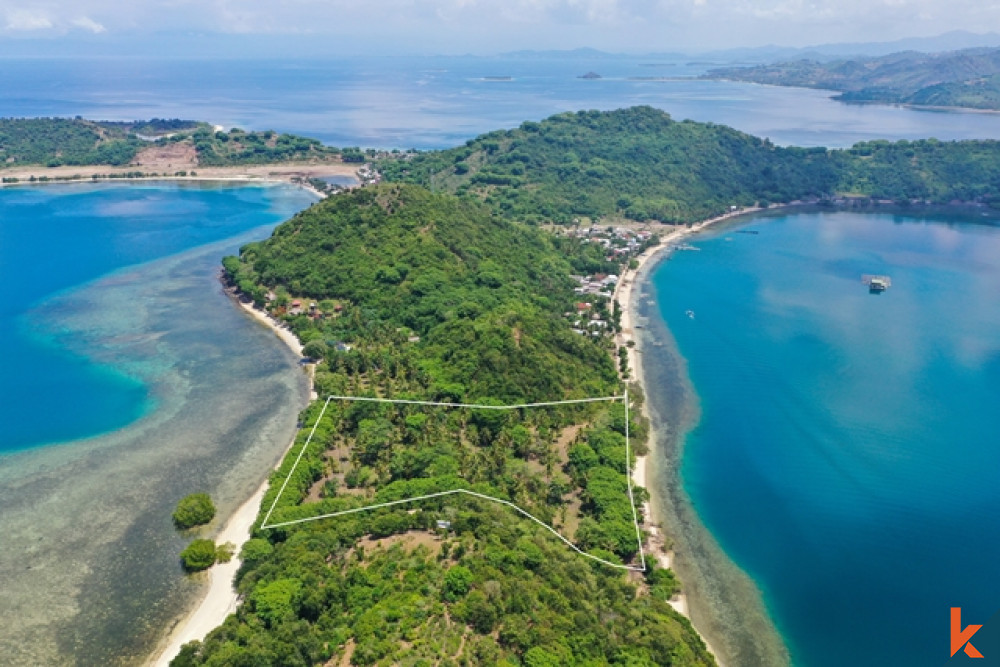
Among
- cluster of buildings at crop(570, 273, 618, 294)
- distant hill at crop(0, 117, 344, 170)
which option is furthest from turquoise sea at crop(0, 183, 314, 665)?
distant hill at crop(0, 117, 344, 170)

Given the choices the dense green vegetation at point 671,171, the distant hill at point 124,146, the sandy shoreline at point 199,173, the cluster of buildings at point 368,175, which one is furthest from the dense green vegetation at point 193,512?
the distant hill at point 124,146

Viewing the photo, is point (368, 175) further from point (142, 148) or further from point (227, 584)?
point (227, 584)

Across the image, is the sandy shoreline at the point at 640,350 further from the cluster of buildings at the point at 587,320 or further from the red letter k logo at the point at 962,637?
the red letter k logo at the point at 962,637

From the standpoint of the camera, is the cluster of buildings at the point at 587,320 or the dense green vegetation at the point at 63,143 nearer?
the cluster of buildings at the point at 587,320

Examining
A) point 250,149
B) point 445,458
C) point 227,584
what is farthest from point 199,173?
point 227,584

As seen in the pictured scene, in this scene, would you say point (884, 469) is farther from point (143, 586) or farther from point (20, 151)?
point (20, 151)

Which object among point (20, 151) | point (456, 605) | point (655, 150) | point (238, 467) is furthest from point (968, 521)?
point (20, 151)
